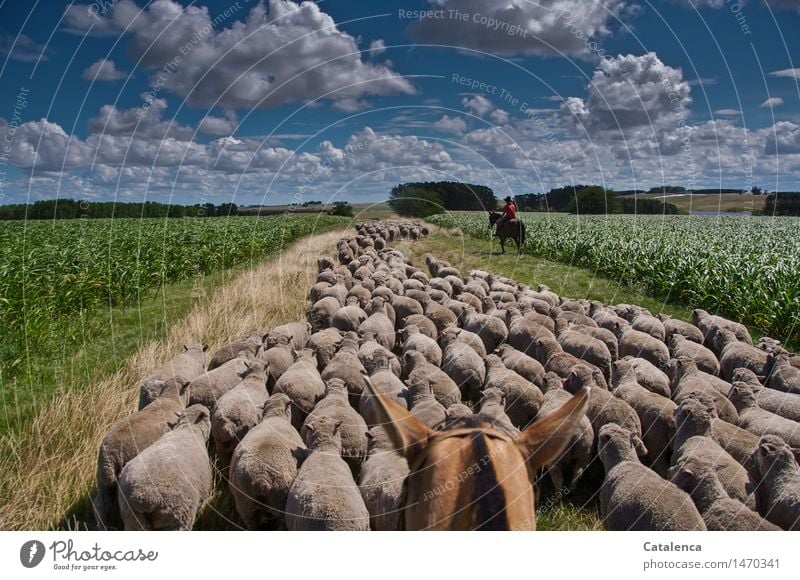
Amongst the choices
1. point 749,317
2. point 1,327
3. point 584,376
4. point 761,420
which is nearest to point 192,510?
point 584,376

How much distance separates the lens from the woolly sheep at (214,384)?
7.52 metres

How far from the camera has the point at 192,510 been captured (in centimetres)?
509

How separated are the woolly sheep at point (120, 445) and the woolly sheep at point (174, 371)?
1.05 metres

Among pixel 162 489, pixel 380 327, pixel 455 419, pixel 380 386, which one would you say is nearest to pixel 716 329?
pixel 380 327

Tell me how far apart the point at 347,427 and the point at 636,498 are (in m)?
3.27

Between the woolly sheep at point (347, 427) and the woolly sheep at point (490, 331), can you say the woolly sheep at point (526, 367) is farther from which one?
the woolly sheep at point (347, 427)

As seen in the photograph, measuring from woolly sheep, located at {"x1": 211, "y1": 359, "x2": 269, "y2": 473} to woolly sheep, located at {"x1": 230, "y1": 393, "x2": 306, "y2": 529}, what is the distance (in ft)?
2.50

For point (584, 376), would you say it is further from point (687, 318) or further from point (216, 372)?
point (687, 318)

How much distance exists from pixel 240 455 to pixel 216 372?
2836 mm

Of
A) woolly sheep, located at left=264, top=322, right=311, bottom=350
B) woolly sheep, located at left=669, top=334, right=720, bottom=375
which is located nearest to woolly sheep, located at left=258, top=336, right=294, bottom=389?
woolly sheep, located at left=264, top=322, right=311, bottom=350

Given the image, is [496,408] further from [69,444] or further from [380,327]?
[69,444]

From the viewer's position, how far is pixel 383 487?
5133 millimetres

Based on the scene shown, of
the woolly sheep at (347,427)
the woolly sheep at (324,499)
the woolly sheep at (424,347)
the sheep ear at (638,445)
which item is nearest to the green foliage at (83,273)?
the woolly sheep at (347,427)

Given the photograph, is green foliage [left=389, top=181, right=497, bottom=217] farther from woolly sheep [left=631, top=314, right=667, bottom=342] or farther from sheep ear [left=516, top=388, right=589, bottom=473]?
sheep ear [left=516, top=388, right=589, bottom=473]
